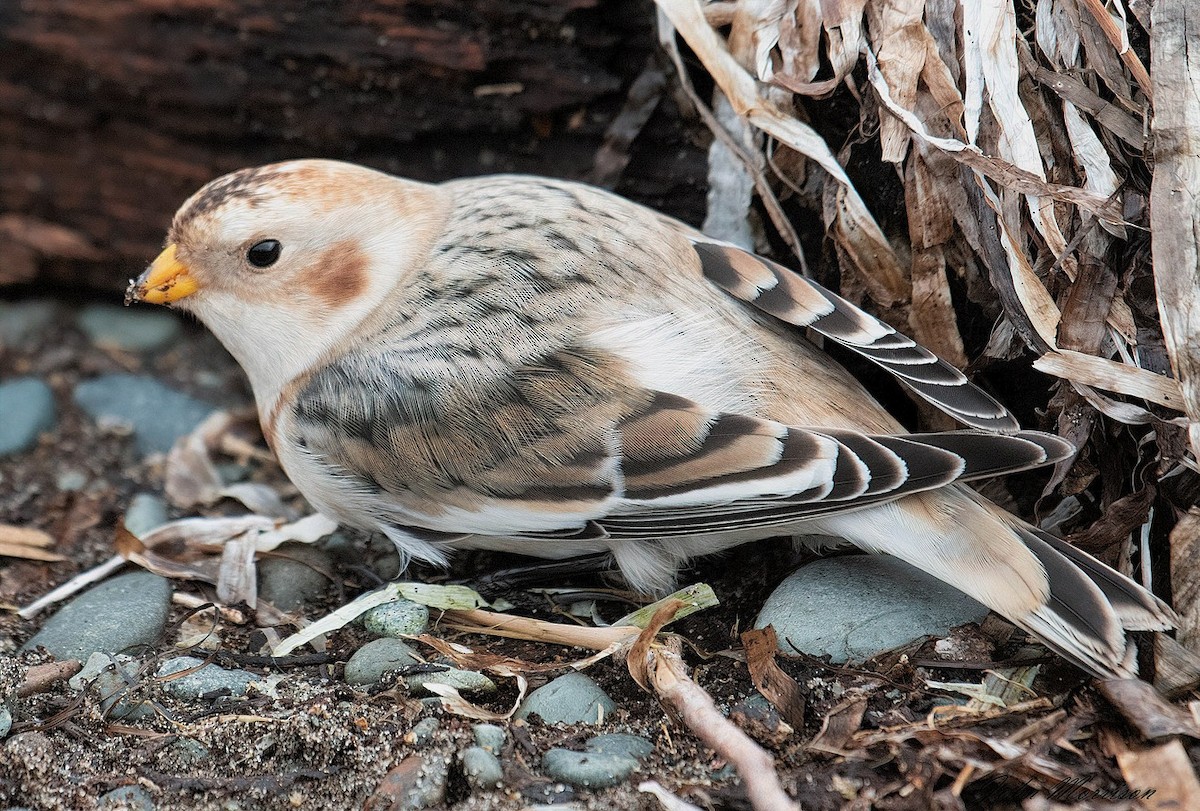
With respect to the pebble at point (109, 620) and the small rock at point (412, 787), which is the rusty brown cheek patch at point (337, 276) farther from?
the small rock at point (412, 787)

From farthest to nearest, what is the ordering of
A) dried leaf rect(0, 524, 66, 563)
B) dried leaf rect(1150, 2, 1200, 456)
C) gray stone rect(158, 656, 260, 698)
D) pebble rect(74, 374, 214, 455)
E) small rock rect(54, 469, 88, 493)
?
1. pebble rect(74, 374, 214, 455)
2. small rock rect(54, 469, 88, 493)
3. dried leaf rect(0, 524, 66, 563)
4. gray stone rect(158, 656, 260, 698)
5. dried leaf rect(1150, 2, 1200, 456)

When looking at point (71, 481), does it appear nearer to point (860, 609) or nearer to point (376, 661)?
point (376, 661)

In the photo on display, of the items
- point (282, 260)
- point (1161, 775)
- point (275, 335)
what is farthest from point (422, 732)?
point (1161, 775)

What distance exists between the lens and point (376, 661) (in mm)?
2652

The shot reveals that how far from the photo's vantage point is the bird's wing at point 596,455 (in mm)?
2465

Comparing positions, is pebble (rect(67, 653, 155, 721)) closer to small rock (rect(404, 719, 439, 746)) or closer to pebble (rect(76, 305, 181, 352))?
small rock (rect(404, 719, 439, 746))

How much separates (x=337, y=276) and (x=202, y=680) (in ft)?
3.35

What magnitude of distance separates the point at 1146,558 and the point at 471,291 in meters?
1.61

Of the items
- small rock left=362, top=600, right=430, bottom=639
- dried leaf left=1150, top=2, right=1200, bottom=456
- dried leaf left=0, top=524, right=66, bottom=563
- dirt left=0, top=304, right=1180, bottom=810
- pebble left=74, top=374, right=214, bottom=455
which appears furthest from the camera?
pebble left=74, top=374, right=214, bottom=455

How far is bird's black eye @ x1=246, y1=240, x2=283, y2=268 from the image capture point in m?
2.96

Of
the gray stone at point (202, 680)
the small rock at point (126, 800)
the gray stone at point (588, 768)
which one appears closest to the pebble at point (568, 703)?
the gray stone at point (588, 768)

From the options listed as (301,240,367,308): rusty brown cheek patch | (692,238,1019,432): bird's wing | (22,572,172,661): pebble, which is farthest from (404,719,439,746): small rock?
(692,238,1019,432): bird's wing

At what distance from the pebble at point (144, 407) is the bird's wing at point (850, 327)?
6.30 feet

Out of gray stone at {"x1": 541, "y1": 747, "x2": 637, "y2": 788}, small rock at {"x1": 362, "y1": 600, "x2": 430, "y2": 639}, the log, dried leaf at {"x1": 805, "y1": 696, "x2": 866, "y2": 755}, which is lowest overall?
small rock at {"x1": 362, "y1": 600, "x2": 430, "y2": 639}
